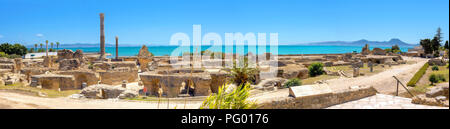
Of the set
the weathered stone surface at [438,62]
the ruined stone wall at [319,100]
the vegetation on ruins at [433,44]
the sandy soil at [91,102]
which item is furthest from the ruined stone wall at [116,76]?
the vegetation on ruins at [433,44]

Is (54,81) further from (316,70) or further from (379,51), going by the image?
(379,51)

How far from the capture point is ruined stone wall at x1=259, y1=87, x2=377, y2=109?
9.03 metres

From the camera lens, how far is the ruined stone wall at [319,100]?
9.03 meters

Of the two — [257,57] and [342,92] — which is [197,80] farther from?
[257,57]

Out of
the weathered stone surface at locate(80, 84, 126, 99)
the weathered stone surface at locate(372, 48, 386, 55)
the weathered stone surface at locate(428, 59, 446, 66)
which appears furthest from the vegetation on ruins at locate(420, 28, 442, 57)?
the weathered stone surface at locate(80, 84, 126, 99)

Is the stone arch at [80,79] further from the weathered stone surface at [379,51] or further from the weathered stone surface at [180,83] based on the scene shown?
the weathered stone surface at [379,51]

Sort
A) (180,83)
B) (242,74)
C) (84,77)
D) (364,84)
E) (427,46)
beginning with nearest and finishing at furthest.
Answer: (180,83) < (364,84) < (242,74) < (84,77) < (427,46)

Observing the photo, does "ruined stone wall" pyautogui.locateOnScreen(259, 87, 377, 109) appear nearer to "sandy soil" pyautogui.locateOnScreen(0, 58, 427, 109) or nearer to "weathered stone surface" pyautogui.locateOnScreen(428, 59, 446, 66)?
"sandy soil" pyautogui.locateOnScreen(0, 58, 427, 109)

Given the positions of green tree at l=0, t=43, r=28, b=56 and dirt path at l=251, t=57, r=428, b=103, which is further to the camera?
green tree at l=0, t=43, r=28, b=56

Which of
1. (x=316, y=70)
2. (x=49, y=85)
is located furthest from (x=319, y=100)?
(x=49, y=85)

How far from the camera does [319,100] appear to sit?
387 inches
